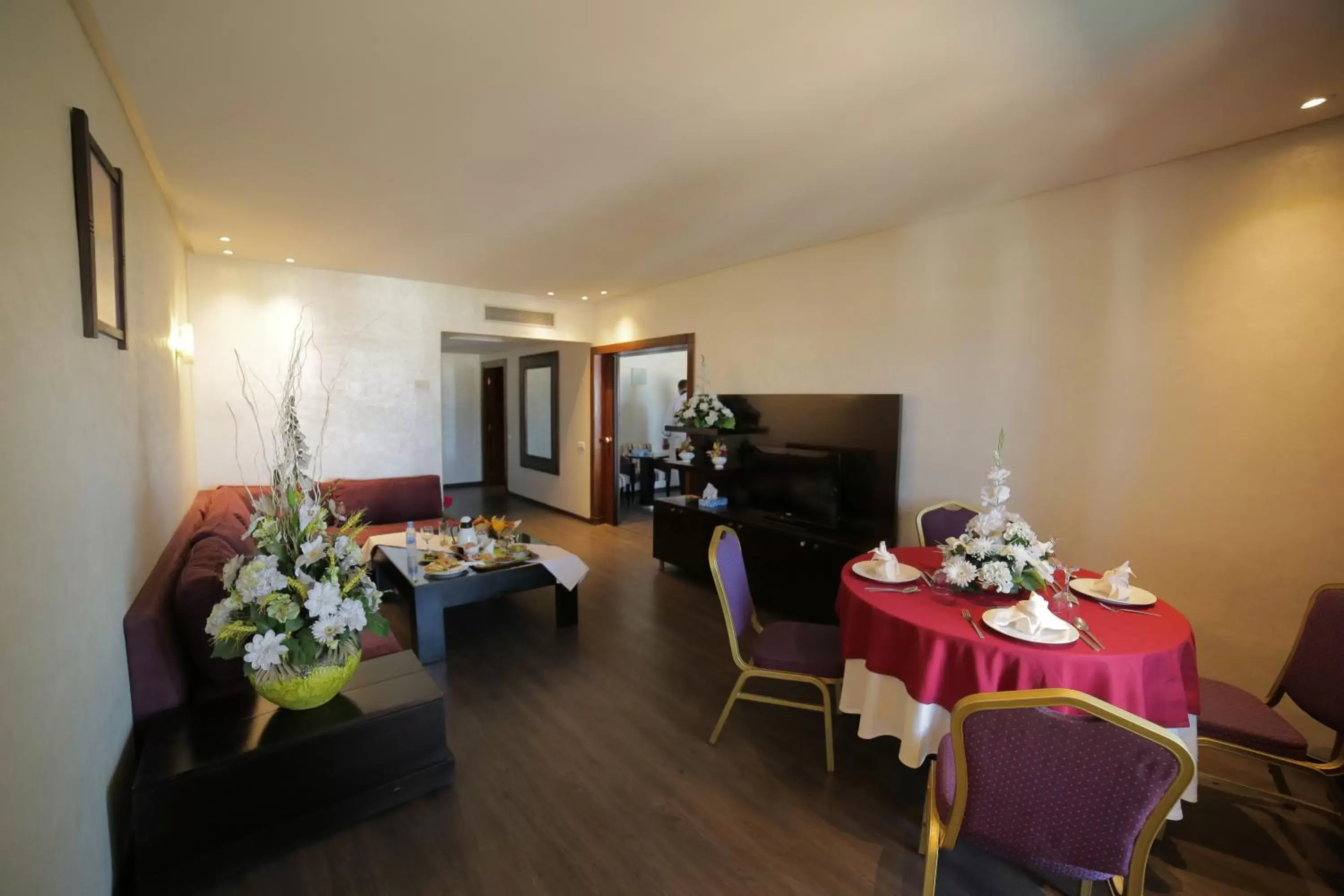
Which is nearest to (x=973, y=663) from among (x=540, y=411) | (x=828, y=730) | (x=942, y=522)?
(x=828, y=730)

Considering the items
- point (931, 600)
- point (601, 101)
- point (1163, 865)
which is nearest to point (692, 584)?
point (931, 600)

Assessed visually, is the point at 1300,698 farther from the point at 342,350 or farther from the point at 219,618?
the point at 342,350

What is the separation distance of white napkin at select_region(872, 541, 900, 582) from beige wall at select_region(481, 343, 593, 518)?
188 inches

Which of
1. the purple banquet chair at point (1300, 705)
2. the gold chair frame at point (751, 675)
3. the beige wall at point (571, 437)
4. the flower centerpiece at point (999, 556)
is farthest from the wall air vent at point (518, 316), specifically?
the purple banquet chair at point (1300, 705)

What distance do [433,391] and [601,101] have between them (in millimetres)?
4295

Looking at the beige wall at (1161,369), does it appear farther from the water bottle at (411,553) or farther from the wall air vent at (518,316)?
the wall air vent at (518,316)

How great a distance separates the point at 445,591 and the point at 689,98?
2.95 m

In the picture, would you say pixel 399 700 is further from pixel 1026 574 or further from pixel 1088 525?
pixel 1088 525

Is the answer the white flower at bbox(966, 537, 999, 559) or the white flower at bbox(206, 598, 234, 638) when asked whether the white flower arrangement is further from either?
the white flower at bbox(206, 598, 234, 638)

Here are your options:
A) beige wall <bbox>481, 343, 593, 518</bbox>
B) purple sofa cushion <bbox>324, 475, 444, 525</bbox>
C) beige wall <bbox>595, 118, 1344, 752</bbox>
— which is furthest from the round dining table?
beige wall <bbox>481, 343, 593, 518</bbox>

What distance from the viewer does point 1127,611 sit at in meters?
2.18

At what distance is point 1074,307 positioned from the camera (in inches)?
120

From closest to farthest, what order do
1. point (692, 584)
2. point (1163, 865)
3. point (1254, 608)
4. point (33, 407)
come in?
point (33, 407) < point (1163, 865) < point (1254, 608) < point (692, 584)

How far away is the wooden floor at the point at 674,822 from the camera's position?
1.85 metres
